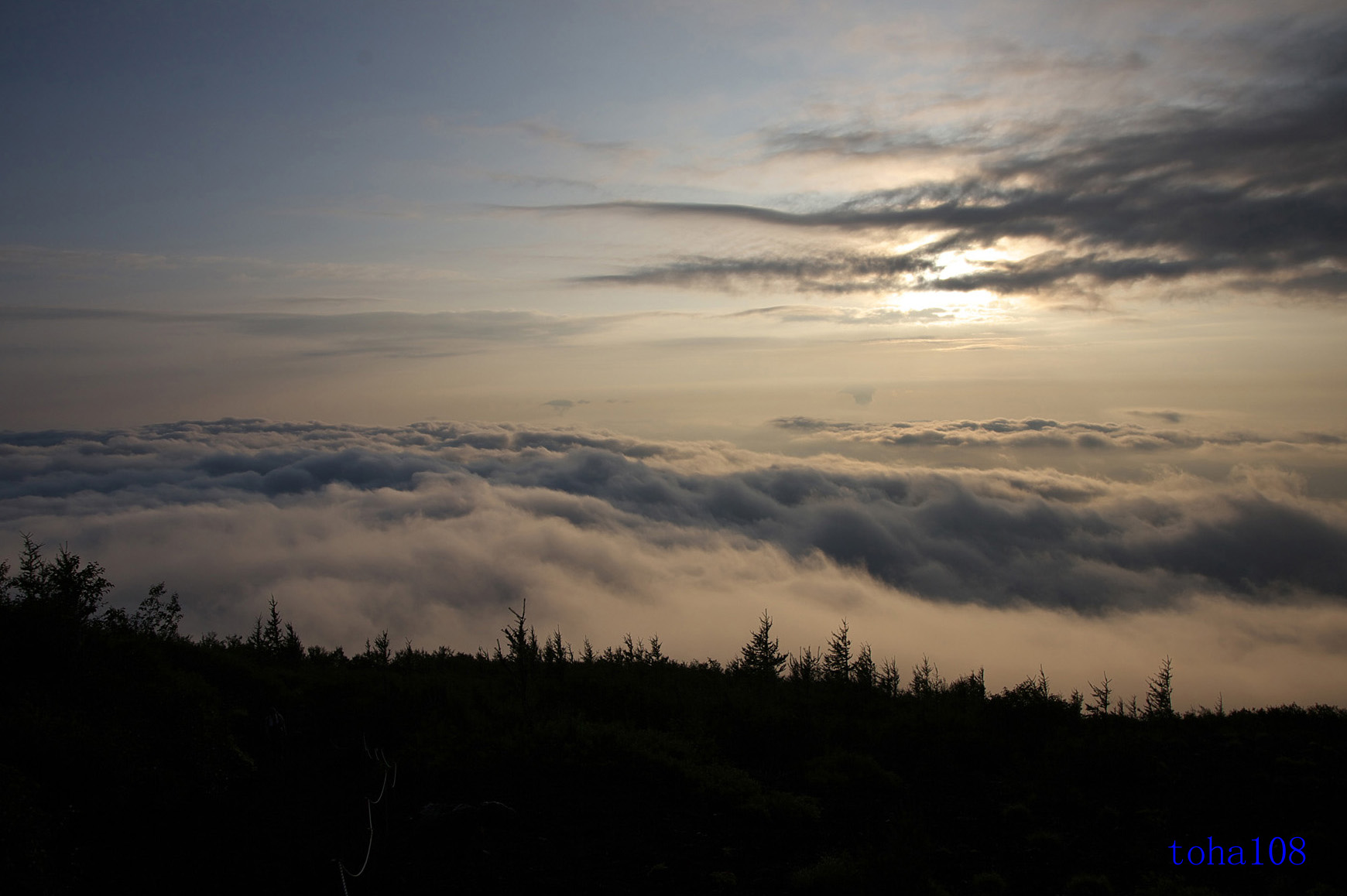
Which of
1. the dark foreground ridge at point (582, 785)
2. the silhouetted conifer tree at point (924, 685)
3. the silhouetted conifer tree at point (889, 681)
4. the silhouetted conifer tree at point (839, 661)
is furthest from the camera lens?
the silhouetted conifer tree at point (839, 661)

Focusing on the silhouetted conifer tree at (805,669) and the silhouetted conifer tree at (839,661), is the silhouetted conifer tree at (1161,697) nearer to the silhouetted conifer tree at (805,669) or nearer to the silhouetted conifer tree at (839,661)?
the silhouetted conifer tree at (839,661)

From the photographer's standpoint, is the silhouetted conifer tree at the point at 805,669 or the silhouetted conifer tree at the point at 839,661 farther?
the silhouetted conifer tree at the point at 805,669

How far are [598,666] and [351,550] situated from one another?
10561 centimetres

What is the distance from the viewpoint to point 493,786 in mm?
9734

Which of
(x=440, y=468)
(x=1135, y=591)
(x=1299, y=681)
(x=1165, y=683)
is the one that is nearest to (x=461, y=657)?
(x=1165, y=683)

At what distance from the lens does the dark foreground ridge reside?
6.90 meters

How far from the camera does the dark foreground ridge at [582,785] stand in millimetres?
6902

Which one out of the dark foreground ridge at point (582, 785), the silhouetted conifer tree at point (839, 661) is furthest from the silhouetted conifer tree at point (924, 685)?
the dark foreground ridge at point (582, 785)

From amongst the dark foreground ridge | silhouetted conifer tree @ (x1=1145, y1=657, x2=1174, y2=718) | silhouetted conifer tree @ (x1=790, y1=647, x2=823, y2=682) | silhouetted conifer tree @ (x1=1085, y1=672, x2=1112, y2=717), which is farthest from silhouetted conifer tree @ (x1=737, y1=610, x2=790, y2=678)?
silhouetted conifer tree @ (x1=1145, y1=657, x2=1174, y2=718)

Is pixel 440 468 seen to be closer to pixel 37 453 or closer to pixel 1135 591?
pixel 37 453

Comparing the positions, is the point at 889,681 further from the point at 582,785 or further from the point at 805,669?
the point at 582,785

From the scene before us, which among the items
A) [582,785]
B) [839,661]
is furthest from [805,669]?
[582,785]

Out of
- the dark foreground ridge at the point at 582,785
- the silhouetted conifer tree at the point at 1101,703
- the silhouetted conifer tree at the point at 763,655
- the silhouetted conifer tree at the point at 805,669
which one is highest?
the dark foreground ridge at the point at 582,785

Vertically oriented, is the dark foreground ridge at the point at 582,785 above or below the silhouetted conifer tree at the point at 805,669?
above
